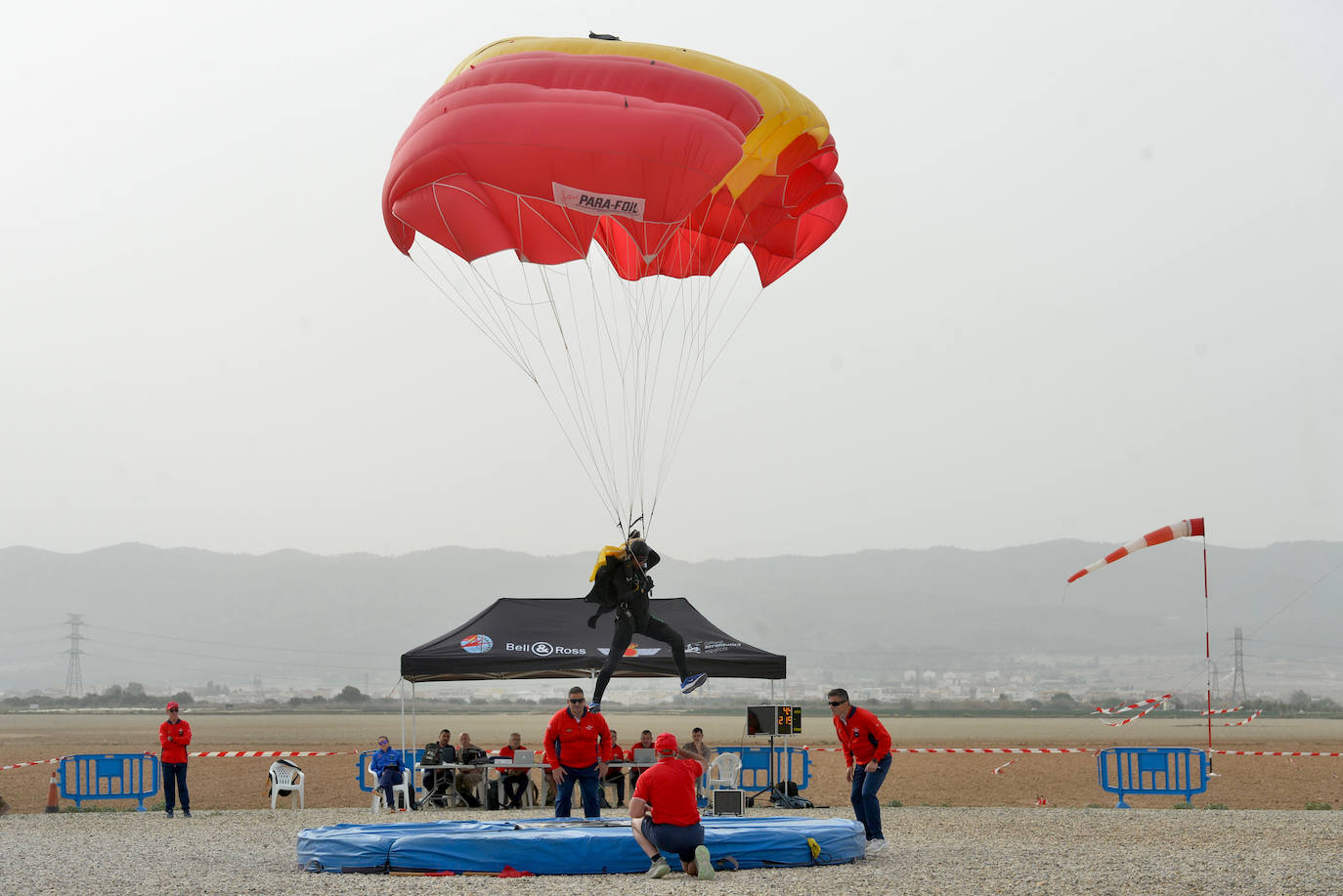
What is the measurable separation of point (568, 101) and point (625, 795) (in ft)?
32.2

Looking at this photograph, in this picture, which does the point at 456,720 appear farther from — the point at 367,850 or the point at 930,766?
the point at 367,850

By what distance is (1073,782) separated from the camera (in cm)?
2247

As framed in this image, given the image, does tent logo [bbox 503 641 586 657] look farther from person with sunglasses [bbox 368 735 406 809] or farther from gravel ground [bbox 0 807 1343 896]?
gravel ground [bbox 0 807 1343 896]

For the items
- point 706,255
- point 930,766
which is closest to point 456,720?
point 930,766

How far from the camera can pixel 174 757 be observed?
1412cm

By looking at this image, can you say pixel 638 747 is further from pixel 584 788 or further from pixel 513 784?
pixel 584 788

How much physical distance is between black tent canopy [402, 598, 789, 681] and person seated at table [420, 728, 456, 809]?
927 mm

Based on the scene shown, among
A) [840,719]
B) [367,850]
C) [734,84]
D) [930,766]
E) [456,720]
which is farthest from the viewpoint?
[456,720]

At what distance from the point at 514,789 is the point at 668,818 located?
737 centimetres

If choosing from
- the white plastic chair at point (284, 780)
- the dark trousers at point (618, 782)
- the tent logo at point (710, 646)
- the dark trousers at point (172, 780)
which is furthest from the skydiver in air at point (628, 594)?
the white plastic chair at point (284, 780)

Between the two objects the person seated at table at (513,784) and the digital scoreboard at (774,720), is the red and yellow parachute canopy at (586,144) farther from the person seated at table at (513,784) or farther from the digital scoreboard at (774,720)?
the person seated at table at (513,784)

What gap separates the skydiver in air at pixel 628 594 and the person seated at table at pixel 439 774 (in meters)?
4.60

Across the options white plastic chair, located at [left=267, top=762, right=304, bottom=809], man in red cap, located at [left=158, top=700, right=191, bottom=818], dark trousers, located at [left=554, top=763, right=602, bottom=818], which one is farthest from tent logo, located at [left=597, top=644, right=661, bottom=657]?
man in red cap, located at [left=158, top=700, right=191, bottom=818]

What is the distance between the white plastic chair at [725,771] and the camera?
1370 cm
